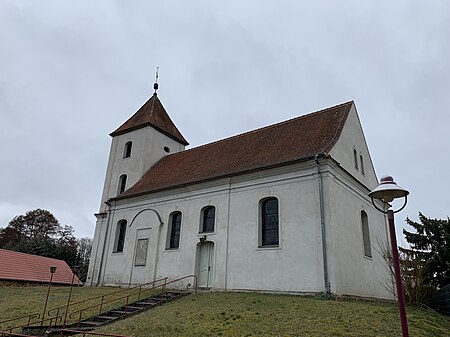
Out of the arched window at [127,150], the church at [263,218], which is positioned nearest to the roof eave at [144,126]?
the arched window at [127,150]

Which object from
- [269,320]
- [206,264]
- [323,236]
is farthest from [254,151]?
[269,320]

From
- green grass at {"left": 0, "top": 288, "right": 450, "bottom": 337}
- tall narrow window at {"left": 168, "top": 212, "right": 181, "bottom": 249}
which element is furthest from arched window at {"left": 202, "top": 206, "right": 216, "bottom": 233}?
green grass at {"left": 0, "top": 288, "right": 450, "bottom": 337}

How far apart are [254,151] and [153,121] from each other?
11218mm

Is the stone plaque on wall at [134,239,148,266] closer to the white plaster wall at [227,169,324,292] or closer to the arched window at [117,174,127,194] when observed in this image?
the white plaster wall at [227,169,324,292]

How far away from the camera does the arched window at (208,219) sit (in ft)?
63.8

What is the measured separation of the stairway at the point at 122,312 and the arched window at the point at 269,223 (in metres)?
4.59

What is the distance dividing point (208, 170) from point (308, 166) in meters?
6.70

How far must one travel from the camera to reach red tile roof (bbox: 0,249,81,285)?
28.8m

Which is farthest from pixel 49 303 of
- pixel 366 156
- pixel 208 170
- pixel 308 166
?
pixel 366 156

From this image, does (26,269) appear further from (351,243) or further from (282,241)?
(351,243)

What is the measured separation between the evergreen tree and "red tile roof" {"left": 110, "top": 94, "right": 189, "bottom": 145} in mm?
18952

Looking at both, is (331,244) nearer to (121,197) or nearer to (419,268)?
(419,268)

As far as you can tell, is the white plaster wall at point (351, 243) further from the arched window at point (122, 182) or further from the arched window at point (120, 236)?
the arched window at point (122, 182)

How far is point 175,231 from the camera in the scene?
21.1 metres
